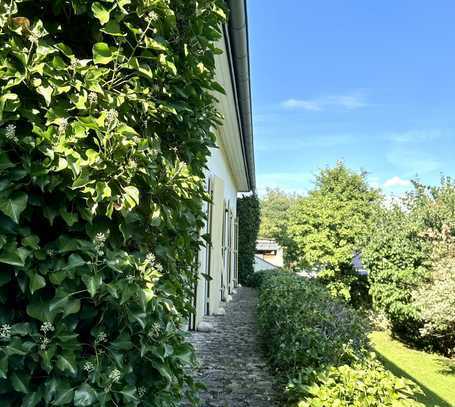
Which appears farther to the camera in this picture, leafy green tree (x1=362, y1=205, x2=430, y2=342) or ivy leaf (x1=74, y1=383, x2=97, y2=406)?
leafy green tree (x1=362, y1=205, x2=430, y2=342)

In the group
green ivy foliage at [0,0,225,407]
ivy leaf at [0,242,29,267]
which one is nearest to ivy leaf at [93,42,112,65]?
green ivy foliage at [0,0,225,407]

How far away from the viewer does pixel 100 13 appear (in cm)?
130

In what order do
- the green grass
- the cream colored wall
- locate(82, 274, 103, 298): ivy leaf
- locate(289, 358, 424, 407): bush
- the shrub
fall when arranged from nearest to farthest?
1. locate(82, 274, 103, 298): ivy leaf
2. locate(289, 358, 424, 407): bush
3. the cream colored wall
4. the green grass
5. the shrub

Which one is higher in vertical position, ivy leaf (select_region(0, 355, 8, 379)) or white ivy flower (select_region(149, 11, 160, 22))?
white ivy flower (select_region(149, 11, 160, 22))

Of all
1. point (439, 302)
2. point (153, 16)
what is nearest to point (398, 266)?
point (439, 302)

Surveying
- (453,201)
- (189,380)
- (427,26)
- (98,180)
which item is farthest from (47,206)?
(427,26)

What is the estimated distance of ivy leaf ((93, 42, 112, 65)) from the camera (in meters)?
1.31

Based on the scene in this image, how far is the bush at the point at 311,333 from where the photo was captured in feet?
11.0

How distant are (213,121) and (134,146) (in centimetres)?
78

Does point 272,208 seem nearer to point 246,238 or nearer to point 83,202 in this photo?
point 246,238

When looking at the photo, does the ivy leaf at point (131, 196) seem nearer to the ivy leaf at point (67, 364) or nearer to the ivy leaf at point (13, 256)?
the ivy leaf at point (13, 256)

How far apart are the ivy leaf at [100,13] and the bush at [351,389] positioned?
7.65 ft

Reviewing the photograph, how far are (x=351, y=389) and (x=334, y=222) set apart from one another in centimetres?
→ 1163

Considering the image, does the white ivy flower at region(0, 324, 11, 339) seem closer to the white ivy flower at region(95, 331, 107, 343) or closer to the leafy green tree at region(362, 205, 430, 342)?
the white ivy flower at region(95, 331, 107, 343)
